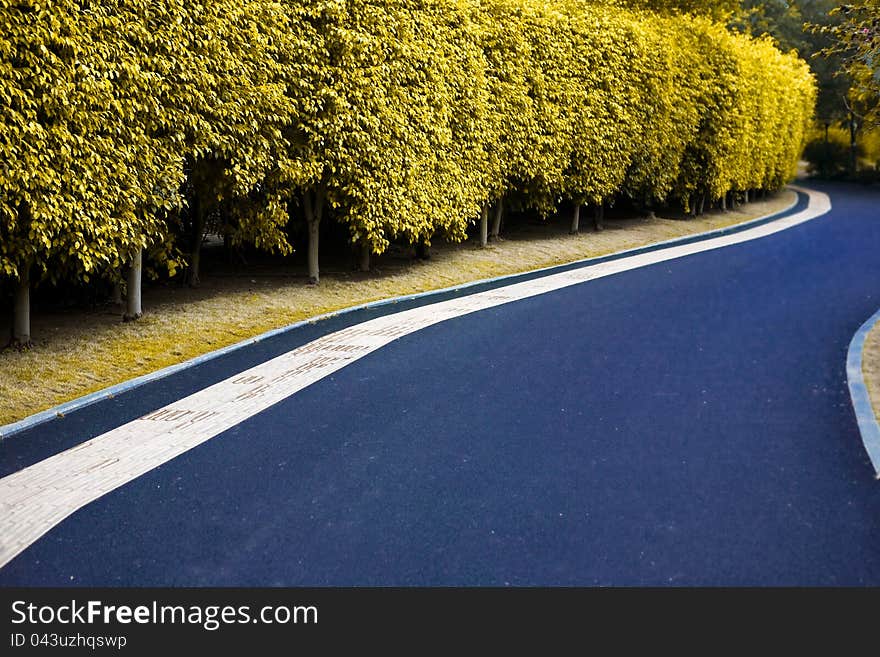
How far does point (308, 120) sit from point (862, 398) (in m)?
8.93

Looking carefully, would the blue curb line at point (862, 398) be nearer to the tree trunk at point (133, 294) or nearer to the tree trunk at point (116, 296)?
the tree trunk at point (133, 294)

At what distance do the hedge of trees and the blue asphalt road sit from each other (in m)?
2.35

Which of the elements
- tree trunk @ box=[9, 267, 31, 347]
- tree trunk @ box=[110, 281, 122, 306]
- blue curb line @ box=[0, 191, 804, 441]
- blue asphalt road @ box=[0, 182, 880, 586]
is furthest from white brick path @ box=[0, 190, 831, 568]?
tree trunk @ box=[110, 281, 122, 306]

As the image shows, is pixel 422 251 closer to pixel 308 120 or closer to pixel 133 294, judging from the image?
pixel 308 120

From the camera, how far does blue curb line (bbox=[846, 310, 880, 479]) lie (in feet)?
21.4

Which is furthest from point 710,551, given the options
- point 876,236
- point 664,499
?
point 876,236

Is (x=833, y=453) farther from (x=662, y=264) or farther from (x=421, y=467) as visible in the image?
(x=662, y=264)

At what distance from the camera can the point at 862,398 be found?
7.79 metres

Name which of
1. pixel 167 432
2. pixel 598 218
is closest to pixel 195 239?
pixel 167 432

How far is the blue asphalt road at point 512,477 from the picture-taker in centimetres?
468

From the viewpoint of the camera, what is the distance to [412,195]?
50.4 ft

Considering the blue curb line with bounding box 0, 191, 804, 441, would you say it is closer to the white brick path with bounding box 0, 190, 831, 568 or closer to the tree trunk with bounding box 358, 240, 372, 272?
the white brick path with bounding box 0, 190, 831, 568

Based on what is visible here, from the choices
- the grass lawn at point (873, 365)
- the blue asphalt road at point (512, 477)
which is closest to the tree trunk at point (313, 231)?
the blue asphalt road at point (512, 477)

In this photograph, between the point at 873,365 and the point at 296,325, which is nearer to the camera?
the point at 873,365
